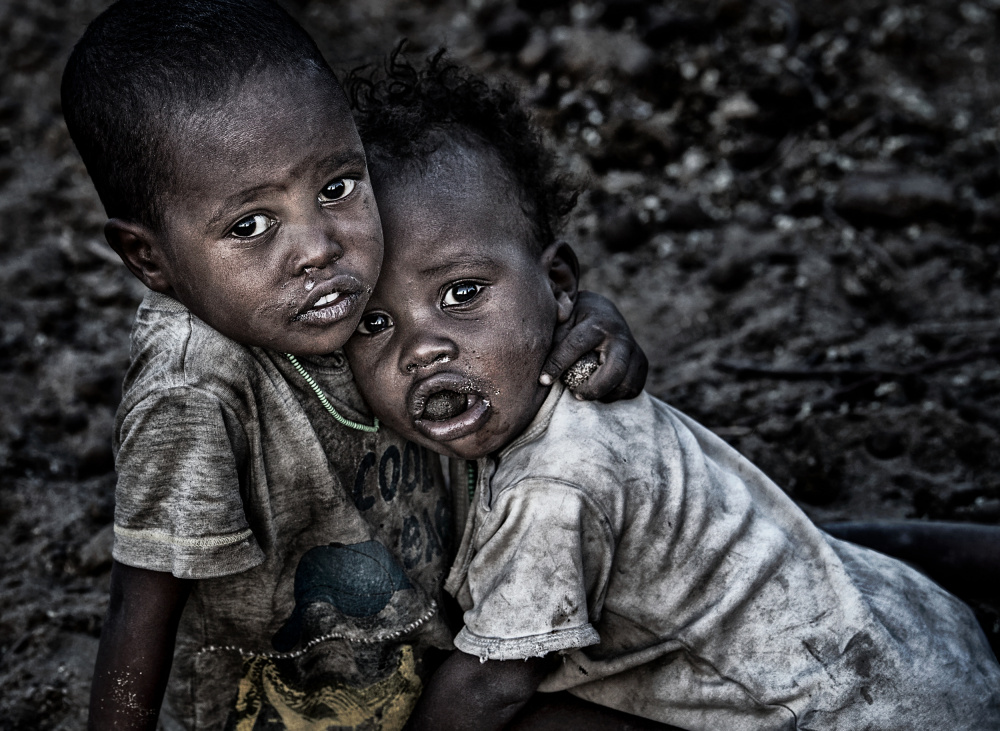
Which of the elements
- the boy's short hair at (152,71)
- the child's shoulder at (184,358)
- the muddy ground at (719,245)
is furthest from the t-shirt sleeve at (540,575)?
the muddy ground at (719,245)

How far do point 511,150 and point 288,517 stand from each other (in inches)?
32.5

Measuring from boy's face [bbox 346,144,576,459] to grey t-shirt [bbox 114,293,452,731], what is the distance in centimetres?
10

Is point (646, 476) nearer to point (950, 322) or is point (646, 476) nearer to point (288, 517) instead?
point (288, 517)

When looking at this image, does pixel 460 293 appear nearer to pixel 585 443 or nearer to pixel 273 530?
pixel 585 443

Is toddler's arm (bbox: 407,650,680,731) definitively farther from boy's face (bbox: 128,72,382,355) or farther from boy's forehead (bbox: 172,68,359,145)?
boy's forehead (bbox: 172,68,359,145)

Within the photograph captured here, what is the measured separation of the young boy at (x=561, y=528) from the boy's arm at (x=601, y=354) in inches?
1.2

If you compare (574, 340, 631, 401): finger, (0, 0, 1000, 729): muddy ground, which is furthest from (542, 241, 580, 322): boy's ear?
(0, 0, 1000, 729): muddy ground

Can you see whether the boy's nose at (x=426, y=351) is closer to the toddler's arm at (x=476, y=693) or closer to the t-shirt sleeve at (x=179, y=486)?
the t-shirt sleeve at (x=179, y=486)

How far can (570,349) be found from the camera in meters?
1.85

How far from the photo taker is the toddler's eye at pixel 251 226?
150 cm

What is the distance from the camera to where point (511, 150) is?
1908 mm

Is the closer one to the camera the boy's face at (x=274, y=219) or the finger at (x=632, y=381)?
the boy's face at (x=274, y=219)

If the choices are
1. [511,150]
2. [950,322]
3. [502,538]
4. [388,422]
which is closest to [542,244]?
[511,150]

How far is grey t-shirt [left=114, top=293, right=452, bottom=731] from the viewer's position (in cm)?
156
